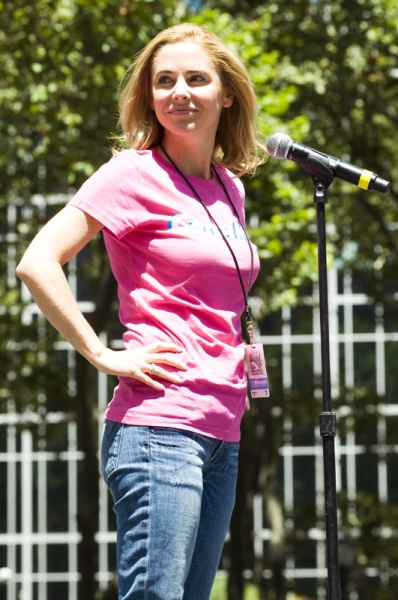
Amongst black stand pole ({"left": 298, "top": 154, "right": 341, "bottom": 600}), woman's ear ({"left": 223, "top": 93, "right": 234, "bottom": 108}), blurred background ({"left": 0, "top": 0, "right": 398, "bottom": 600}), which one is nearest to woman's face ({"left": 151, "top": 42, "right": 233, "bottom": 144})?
woman's ear ({"left": 223, "top": 93, "right": 234, "bottom": 108})

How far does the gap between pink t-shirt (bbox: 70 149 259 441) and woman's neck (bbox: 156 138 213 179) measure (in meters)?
0.10

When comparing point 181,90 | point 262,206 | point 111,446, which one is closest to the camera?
point 111,446

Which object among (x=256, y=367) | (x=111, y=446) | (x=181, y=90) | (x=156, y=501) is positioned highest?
(x=181, y=90)

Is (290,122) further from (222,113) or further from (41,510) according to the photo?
(41,510)

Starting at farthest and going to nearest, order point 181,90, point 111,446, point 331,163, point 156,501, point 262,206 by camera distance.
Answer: point 262,206 < point 331,163 < point 181,90 < point 111,446 < point 156,501

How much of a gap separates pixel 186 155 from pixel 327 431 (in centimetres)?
76

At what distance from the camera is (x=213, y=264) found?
92.0 inches

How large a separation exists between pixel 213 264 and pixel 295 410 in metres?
10.5

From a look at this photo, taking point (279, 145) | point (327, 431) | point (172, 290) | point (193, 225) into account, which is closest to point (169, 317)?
point (172, 290)

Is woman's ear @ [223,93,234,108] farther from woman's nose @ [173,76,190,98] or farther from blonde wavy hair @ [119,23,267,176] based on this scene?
woman's nose @ [173,76,190,98]

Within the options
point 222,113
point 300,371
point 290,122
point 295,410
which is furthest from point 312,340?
point 222,113

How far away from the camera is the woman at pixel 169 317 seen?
2223 mm

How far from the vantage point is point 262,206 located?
884 centimetres

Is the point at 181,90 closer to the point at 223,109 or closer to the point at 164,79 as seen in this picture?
the point at 164,79
